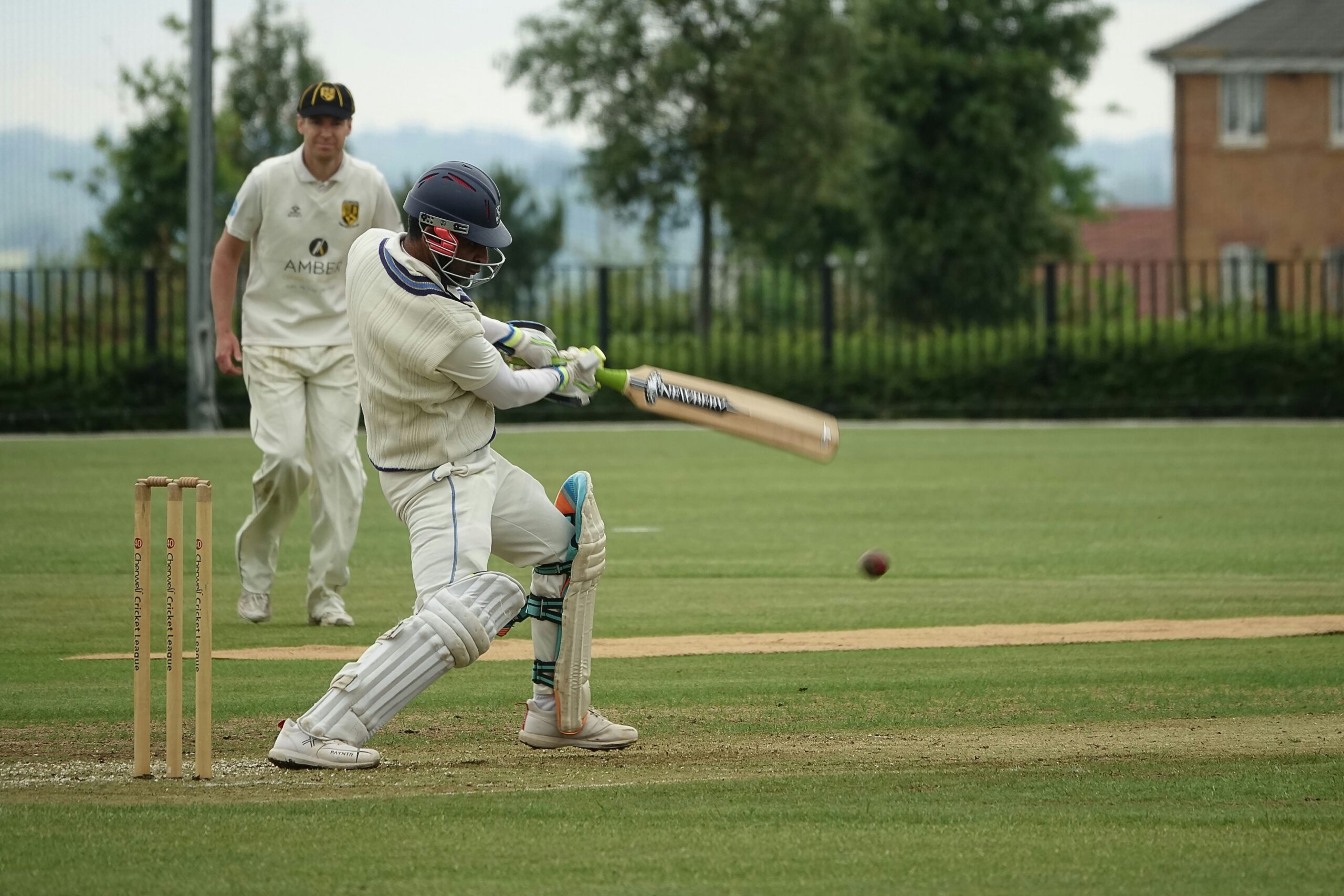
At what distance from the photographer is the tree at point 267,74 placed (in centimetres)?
5419

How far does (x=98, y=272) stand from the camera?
2375 centimetres

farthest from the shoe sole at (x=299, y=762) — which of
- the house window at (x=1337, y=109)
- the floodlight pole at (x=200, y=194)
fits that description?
the house window at (x=1337, y=109)

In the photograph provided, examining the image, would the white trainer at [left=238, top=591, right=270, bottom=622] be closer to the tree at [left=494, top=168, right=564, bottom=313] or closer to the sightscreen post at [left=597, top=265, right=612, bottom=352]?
the sightscreen post at [left=597, top=265, right=612, bottom=352]

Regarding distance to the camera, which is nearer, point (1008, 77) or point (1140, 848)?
point (1140, 848)

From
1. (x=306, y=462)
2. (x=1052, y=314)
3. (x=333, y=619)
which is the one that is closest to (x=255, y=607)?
(x=333, y=619)

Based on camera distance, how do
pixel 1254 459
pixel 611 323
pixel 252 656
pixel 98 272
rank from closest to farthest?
pixel 252 656 → pixel 1254 459 → pixel 98 272 → pixel 611 323

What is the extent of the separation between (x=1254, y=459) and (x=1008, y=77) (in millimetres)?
28377

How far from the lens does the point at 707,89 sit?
112 ft

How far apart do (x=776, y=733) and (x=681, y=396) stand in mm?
1291

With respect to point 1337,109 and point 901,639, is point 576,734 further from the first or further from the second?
point 1337,109

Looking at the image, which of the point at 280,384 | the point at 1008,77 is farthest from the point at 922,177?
the point at 280,384

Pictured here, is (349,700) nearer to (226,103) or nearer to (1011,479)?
(1011,479)

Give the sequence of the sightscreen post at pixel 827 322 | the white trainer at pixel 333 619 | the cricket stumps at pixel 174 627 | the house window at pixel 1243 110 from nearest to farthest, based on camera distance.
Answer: the cricket stumps at pixel 174 627 < the white trainer at pixel 333 619 < the sightscreen post at pixel 827 322 < the house window at pixel 1243 110

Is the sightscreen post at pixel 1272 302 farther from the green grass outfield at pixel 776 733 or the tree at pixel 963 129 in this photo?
the tree at pixel 963 129
